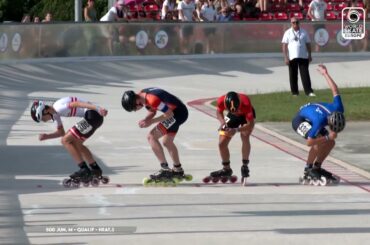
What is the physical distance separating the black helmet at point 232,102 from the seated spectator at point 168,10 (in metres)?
19.9

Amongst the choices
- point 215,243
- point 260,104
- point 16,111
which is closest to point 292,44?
point 260,104

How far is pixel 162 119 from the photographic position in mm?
15133

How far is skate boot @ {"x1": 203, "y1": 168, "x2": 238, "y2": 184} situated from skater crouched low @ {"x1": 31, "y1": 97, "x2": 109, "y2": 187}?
1358 mm

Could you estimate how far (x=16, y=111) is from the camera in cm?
2422

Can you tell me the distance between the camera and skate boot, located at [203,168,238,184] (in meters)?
15.4

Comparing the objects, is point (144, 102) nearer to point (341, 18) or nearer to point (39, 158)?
point (39, 158)

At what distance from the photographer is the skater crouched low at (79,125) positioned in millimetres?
14914

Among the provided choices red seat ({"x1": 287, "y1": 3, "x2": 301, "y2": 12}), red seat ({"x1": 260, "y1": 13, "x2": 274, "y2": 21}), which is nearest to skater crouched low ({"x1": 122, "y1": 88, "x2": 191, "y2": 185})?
red seat ({"x1": 260, "y1": 13, "x2": 274, "y2": 21})

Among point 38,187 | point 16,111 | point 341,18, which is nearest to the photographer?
point 38,187

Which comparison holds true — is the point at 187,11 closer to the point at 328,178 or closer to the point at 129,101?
the point at 328,178

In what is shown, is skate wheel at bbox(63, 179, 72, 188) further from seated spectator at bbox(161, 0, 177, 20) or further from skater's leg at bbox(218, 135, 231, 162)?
seated spectator at bbox(161, 0, 177, 20)

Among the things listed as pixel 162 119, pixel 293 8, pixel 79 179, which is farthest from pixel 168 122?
pixel 293 8

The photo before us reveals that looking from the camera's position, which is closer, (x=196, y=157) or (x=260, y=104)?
(x=196, y=157)

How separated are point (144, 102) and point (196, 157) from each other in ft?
10.6
